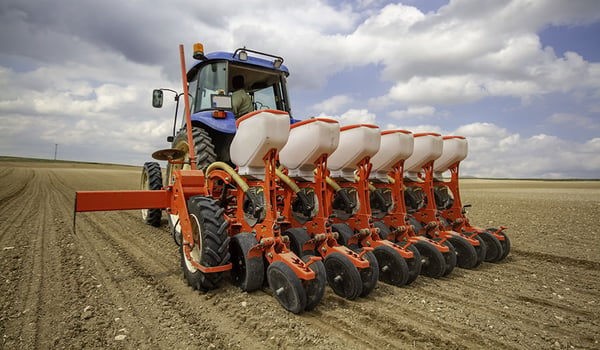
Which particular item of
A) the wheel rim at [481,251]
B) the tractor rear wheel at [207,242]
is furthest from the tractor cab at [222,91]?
the wheel rim at [481,251]

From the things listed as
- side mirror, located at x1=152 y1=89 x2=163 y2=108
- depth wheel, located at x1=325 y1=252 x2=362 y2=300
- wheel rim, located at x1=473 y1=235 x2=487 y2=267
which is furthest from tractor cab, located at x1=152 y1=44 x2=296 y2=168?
wheel rim, located at x1=473 y1=235 x2=487 y2=267

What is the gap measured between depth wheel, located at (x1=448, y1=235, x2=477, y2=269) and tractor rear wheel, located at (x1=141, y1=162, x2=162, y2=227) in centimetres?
534

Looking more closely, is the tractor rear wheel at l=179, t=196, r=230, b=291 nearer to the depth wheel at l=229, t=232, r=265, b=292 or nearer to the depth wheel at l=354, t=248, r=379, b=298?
the depth wheel at l=229, t=232, r=265, b=292

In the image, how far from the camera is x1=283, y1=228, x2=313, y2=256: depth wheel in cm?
369

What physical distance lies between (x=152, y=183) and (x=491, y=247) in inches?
238

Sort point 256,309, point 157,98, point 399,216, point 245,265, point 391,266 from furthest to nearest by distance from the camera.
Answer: point 157,98, point 399,216, point 391,266, point 245,265, point 256,309

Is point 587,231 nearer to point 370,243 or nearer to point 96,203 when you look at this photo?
point 370,243

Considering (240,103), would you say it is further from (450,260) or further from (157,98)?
(450,260)

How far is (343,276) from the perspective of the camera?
330cm

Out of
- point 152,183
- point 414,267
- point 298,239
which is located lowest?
point 414,267

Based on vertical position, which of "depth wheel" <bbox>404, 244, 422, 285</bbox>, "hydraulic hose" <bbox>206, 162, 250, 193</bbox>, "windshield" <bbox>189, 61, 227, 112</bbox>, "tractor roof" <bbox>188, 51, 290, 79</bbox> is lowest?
"depth wheel" <bbox>404, 244, 422, 285</bbox>

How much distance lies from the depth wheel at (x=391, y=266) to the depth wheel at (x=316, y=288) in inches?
44.2

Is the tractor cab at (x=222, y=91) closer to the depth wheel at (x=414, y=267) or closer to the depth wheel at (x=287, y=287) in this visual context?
the depth wheel at (x=287, y=287)

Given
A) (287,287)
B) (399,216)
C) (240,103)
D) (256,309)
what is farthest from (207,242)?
(240,103)
